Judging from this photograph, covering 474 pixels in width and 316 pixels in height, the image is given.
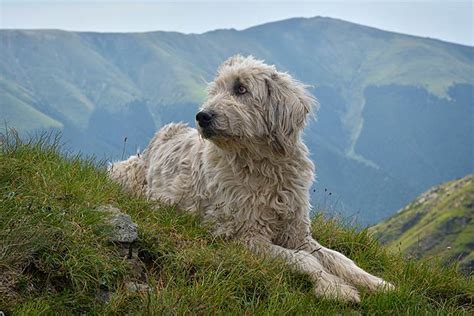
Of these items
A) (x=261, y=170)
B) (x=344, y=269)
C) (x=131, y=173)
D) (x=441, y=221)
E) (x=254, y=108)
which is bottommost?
(x=441, y=221)

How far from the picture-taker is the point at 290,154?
9531mm

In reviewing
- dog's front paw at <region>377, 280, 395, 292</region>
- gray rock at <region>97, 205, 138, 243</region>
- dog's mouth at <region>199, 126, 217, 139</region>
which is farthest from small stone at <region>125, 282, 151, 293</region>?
dog's front paw at <region>377, 280, 395, 292</region>

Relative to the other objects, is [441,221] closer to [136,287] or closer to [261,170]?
[261,170]

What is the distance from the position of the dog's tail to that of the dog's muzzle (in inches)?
114

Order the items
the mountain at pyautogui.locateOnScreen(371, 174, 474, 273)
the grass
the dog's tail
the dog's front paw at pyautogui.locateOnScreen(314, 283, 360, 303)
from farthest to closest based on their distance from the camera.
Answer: the mountain at pyautogui.locateOnScreen(371, 174, 474, 273)
the dog's tail
the dog's front paw at pyautogui.locateOnScreen(314, 283, 360, 303)
the grass

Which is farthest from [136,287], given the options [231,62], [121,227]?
[231,62]

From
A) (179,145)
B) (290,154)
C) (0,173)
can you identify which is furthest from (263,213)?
(0,173)

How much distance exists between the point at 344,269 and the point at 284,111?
7.35 ft

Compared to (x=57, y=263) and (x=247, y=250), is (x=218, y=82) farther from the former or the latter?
(x=57, y=263)

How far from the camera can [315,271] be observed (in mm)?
8438

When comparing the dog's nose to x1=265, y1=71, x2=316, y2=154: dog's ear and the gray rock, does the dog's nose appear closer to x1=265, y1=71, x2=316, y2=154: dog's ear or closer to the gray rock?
x1=265, y1=71, x2=316, y2=154: dog's ear

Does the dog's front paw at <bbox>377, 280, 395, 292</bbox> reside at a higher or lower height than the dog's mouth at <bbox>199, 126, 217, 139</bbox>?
lower

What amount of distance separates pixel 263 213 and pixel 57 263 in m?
3.29

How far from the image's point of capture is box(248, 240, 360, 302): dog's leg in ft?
26.5
